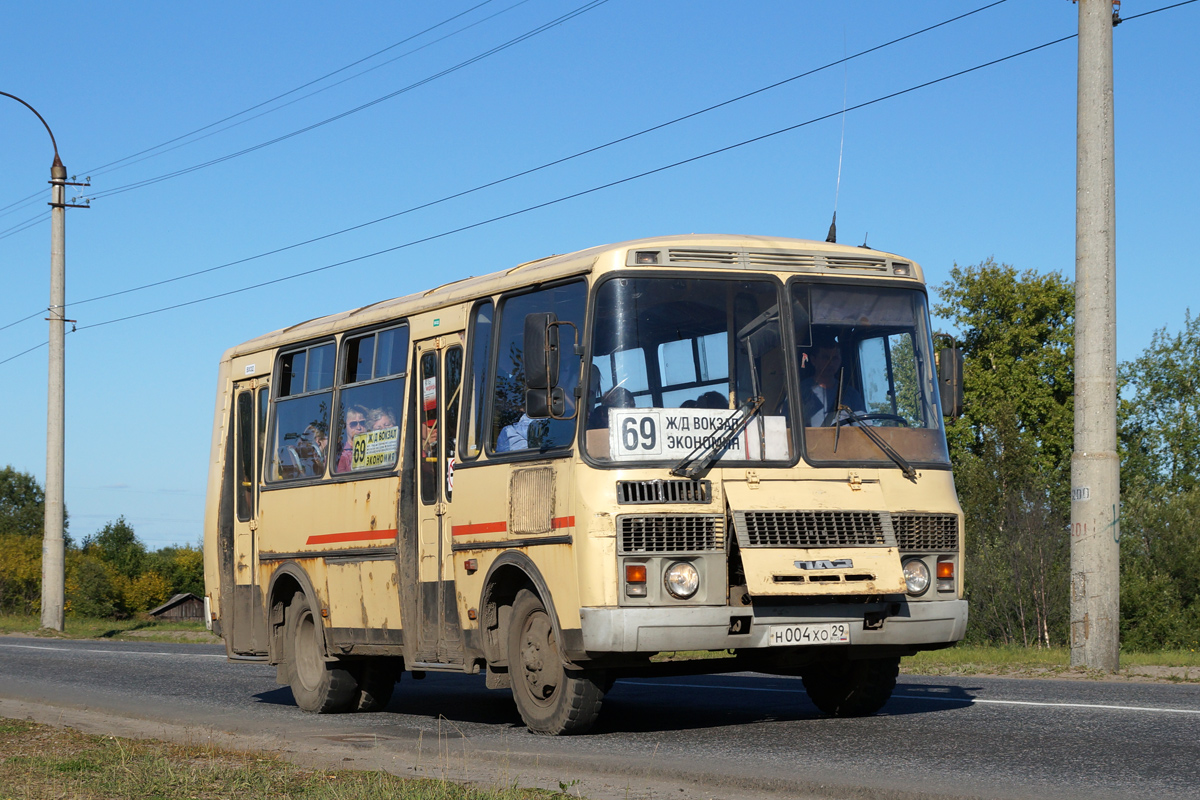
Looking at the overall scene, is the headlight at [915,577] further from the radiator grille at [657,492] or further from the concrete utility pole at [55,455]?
the concrete utility pole at [55,455]

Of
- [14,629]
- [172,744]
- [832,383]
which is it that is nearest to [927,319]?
[832,383]

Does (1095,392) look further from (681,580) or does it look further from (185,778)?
(185,778)

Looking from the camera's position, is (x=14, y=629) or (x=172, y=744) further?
(x=14, y=629)

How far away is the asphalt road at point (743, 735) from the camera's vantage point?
25.3 ft

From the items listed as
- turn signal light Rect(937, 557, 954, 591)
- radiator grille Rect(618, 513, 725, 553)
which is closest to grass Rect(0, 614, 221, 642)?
radiator grille Rect(618, 513, 725, 553)

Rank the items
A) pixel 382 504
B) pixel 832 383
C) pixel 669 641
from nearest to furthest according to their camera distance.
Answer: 1. pixel 669 641
2. pixel 832 383
3. pixel 382 504

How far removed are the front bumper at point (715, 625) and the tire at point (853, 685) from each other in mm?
938

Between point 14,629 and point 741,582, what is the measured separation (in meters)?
34.1

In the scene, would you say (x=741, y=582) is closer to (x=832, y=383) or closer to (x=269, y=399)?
(x=832, y=383)

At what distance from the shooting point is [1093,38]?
54.2 ft

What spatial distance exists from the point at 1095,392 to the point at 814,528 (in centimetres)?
764

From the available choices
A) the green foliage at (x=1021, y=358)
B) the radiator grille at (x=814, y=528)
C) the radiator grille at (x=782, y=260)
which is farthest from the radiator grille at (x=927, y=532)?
the green foliage at (x=1021, y=358)

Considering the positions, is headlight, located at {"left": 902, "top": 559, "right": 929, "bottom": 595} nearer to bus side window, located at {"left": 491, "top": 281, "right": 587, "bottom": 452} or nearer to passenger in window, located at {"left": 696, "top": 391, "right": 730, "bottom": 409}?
passenger in window, located at {"left": 696, "top": 391, "right": 730, "bottom": 409}

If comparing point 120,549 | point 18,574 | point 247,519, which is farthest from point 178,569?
point 247,519
